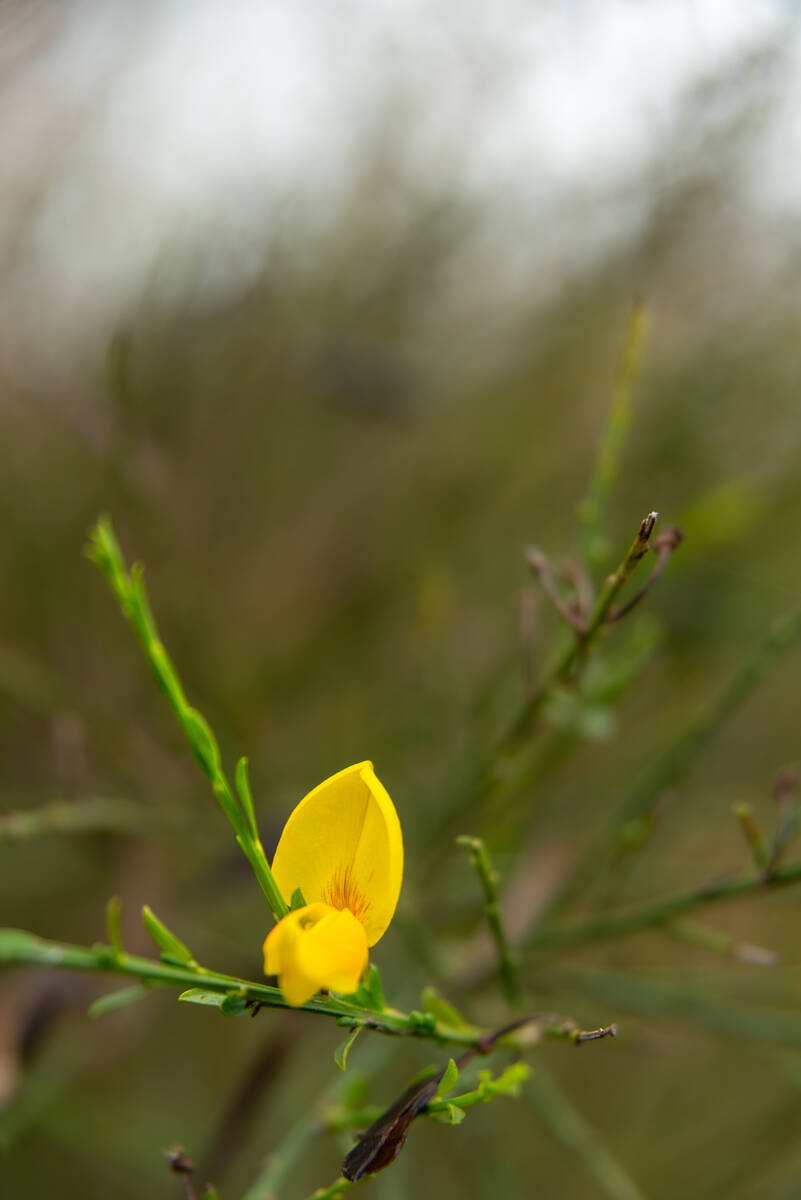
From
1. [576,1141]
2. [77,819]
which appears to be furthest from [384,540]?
[576,1141]

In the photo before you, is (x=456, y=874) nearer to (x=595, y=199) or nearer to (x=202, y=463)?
(x=202, y=463)

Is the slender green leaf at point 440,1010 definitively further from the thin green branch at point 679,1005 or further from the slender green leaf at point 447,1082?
the thin green branch at point 679,1005

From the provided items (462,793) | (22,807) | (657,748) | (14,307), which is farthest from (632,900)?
(14,307)

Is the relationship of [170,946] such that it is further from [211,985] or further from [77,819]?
[77,819]

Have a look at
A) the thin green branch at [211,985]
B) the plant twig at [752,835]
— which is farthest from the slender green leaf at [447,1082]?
the plant twig at [752,835]

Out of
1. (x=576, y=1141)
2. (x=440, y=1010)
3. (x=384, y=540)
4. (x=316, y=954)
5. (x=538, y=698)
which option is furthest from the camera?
(x=384, y=540)
